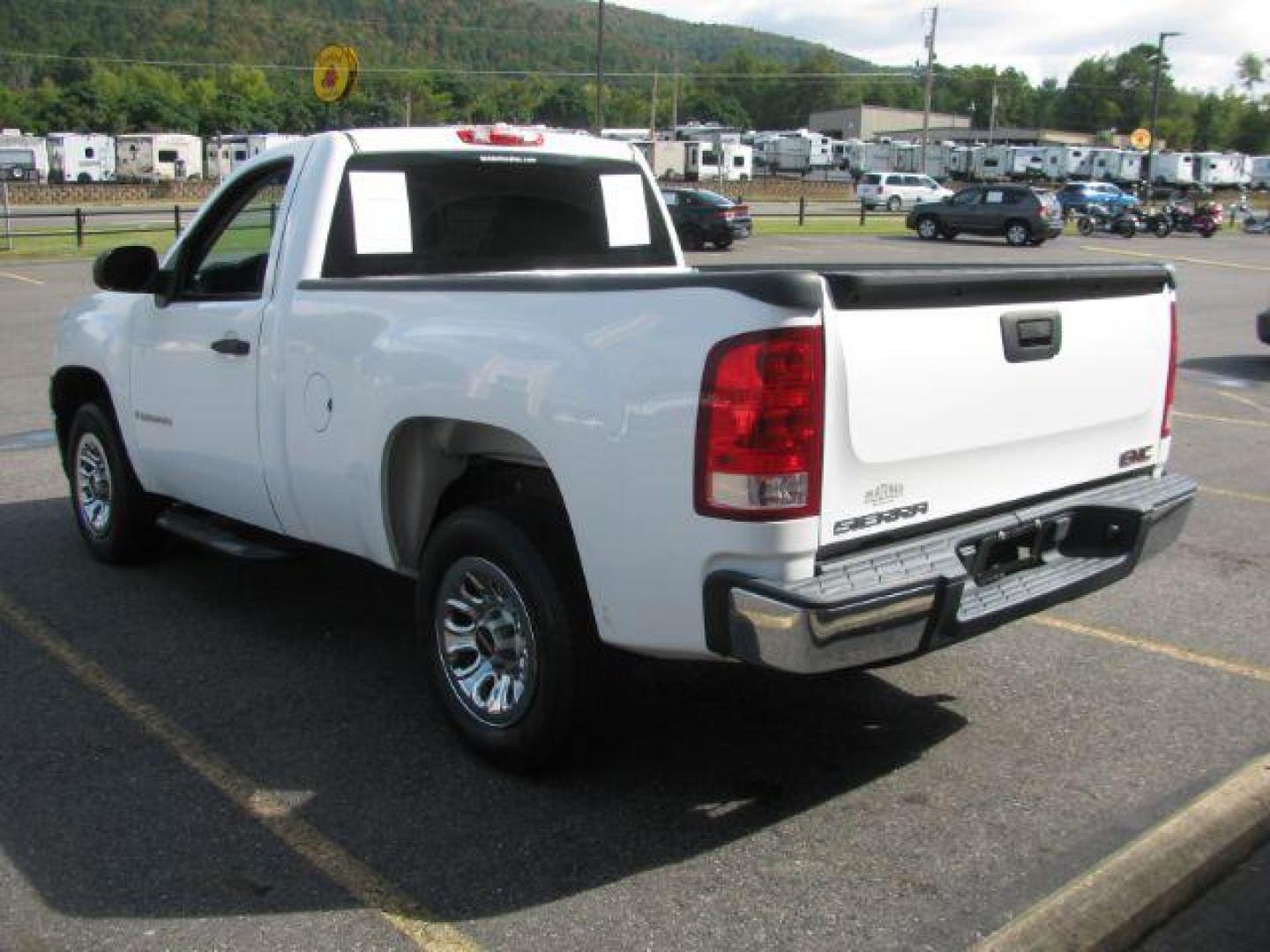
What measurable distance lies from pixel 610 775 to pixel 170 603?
260 centimetres

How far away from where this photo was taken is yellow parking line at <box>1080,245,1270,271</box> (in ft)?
106

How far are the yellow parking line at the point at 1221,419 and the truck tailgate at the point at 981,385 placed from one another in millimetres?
6831

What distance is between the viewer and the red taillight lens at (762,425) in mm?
3150

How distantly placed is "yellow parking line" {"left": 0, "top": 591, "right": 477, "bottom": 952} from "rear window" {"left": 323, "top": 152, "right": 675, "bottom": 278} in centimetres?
172

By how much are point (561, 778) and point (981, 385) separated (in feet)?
5.70

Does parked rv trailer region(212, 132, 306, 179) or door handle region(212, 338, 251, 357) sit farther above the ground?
parked rv trailer region(212, 132, 306, 179)

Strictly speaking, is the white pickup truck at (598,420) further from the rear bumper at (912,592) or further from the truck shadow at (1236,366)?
the truck shadow at (1236,366)

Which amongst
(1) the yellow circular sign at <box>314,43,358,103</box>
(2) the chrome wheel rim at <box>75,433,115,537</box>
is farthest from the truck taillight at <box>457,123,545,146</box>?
(1) the yellow circular sign at <box>314,43,358,103</box>

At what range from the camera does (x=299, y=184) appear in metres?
4.80

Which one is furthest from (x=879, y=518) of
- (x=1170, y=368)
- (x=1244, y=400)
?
(x=1244, y=400)

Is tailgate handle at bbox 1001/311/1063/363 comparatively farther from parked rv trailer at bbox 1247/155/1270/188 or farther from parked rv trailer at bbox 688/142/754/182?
parked rv trailer at bbox 1247/155/1270/188

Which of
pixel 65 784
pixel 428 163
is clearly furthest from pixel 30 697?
pixel 428 163

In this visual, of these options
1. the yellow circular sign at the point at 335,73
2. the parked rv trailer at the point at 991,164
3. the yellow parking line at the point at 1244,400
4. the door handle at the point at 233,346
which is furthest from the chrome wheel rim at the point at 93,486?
the parked rv trailer at the point at 991,164

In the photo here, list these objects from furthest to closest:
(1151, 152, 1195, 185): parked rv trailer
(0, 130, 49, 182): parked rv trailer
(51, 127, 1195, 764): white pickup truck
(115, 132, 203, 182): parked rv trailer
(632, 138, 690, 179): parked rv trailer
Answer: (1151, 152, 1195, 185): parked rv trailer < (632, 138, 690, 179): parked rv trailer < (115, 132, 203, 182): parked rv trailer < (0, 130, 49, 182): parked rv trailer < (51, 127, 1195, 764): white pickup truck
